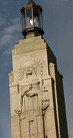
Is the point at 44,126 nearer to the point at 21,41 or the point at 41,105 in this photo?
the point at 41,105

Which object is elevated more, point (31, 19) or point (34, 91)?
point (31, 19)

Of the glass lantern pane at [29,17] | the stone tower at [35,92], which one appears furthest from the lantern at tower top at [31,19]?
the stone tower at [35,92]

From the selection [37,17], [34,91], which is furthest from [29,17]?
[34,91]

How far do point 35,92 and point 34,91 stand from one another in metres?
0.10

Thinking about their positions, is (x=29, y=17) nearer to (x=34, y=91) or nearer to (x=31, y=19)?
(x=31, y=19)

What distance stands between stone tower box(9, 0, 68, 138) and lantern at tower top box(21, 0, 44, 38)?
191 millimetres

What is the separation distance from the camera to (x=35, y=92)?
23.9m

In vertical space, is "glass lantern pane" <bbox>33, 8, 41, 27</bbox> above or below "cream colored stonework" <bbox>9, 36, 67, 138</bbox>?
above

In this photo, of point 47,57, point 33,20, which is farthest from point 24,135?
point 33,20

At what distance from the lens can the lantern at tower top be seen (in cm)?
2628

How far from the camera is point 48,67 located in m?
24.4

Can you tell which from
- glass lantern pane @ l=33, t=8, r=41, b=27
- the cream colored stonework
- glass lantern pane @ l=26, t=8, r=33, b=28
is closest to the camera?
the cream colored stonework

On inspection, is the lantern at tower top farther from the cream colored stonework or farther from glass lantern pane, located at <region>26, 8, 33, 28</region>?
the cream colored stonework

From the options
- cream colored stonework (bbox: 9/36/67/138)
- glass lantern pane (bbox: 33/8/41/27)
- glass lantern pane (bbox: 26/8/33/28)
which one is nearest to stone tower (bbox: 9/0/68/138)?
cream colored stonework (bbox: 9/36/67/138)
